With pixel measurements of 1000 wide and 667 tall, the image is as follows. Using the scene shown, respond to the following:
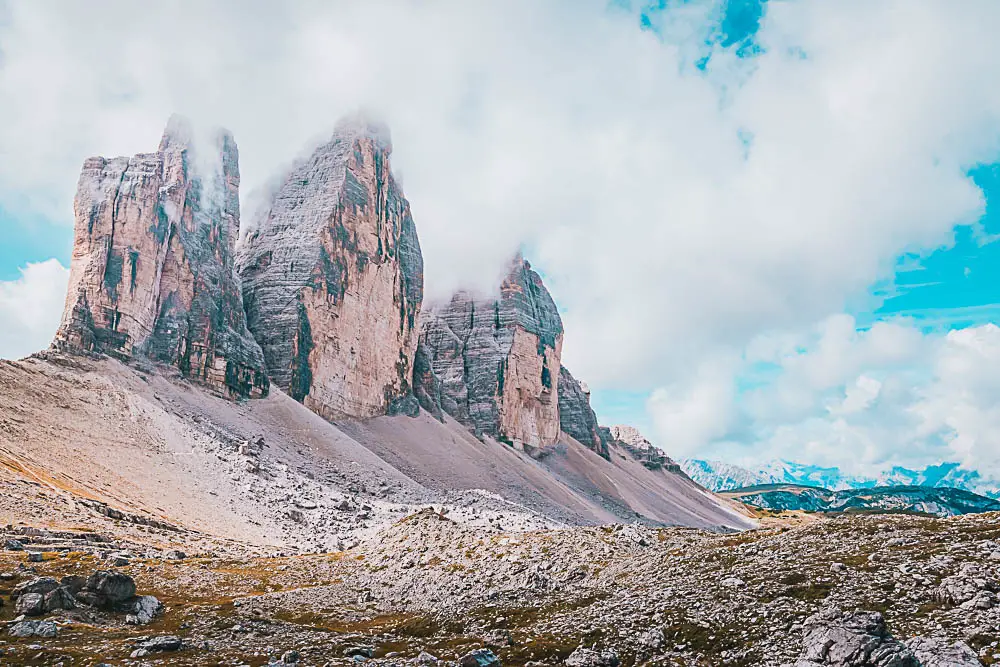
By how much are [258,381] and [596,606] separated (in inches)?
4460

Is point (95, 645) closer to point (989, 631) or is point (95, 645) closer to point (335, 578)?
point (335, 578)

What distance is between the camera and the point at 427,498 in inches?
4188

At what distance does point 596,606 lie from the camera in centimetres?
2586

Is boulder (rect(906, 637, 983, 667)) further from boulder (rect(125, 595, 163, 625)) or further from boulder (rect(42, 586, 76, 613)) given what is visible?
boulder (rect(42, 586, 76, 613))

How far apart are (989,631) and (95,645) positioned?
26498mm

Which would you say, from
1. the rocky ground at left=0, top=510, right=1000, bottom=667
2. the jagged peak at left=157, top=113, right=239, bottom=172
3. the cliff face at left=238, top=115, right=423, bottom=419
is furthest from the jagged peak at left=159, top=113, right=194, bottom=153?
the rocky ground at left=0, top=510, right=1000, bottom=667

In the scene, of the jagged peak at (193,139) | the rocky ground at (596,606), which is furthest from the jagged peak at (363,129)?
the rocky ground at (596,606)

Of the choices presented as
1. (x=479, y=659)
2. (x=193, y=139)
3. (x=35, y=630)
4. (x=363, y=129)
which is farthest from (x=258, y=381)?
(x=479, y=659)

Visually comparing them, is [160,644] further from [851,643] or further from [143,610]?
[851,643]

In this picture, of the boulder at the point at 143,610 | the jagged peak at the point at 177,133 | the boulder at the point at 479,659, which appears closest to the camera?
the boulder at the point at 479,659

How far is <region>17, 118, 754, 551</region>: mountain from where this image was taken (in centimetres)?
7731

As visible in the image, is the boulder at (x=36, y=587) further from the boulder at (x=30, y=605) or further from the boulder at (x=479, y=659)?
the boulder at (x=479, y=659)

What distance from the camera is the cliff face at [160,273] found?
108 metres

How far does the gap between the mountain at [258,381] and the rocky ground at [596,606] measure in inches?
988
